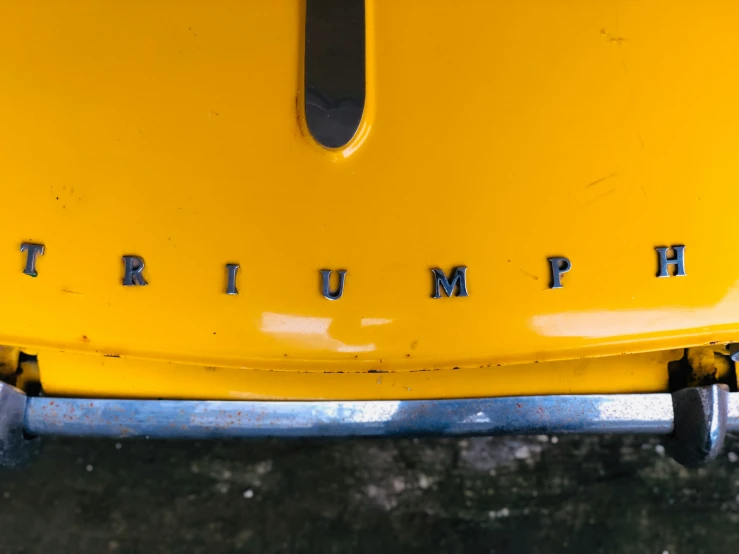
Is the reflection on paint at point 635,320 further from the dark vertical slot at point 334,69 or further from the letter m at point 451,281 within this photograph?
the dark vertical slot at point 334,69

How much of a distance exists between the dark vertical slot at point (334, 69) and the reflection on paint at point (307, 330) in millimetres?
279

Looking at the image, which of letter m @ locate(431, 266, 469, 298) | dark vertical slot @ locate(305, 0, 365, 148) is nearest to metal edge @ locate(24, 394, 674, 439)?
letter m @ locate(431, 266, 469, 298)

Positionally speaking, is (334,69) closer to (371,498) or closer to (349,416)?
(349,416)

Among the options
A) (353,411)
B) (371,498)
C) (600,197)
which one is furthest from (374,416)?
(371,498)

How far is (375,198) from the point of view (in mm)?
959

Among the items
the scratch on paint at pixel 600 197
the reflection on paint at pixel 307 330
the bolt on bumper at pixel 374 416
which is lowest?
the bolt on bumper at pixel 374 416

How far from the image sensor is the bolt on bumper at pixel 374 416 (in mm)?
1051

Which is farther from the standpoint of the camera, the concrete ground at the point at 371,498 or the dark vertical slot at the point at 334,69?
the concrete ground at the point at 371,498

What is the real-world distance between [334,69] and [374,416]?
58 centimetres

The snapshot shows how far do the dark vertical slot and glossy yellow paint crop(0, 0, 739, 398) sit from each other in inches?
0.9

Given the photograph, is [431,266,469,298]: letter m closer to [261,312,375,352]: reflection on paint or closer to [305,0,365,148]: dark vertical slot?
[261,312,375,352]: reflection on paint

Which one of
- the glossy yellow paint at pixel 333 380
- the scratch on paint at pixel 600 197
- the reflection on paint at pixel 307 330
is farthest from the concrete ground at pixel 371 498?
the scratch on paint at pixel 600 197

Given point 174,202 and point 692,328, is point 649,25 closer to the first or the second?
point 692,328

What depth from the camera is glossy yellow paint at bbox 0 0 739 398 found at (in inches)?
37.8
